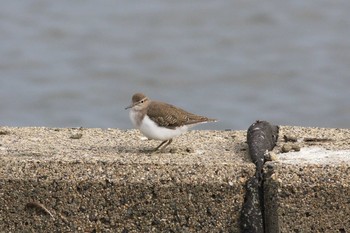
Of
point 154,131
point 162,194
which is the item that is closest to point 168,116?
point 154,131

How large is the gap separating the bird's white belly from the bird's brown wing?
34 millimetres

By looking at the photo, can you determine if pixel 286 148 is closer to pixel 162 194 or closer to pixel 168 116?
pixel 168 116

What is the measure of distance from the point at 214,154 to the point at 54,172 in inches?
37.6

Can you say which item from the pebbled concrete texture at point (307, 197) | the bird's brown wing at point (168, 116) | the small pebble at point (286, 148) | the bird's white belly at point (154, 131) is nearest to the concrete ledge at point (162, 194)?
the pebbled concrete texture at point (307, 197)

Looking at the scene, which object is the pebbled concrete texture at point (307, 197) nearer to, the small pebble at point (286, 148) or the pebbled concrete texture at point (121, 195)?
the pebbled concrete texture at point (121, 195)

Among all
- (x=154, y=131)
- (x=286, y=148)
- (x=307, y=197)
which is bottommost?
(x=307, y=197)

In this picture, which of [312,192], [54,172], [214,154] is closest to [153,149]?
[214,154]

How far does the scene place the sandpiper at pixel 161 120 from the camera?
571cm

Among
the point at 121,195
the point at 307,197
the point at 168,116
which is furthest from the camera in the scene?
the point at 168,116

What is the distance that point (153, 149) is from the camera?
5.69m

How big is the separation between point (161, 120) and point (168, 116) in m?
0.06

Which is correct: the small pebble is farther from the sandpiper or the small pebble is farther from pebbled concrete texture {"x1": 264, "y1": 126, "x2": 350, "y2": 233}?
the sandpiper

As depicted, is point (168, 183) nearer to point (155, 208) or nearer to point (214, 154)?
point (155, 208)

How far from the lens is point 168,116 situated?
19.0 ft
